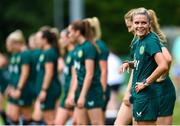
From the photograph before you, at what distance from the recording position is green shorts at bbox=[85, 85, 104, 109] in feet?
51.9

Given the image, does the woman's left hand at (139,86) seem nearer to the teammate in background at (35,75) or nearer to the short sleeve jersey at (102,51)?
the short sleeve jersey at (102,51)

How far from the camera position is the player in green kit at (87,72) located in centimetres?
1546

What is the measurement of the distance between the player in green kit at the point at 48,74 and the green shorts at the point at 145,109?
5819 millimetres

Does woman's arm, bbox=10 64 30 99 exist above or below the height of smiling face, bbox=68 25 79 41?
below

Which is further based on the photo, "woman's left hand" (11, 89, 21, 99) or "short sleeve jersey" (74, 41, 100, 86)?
"woman's left hand" (11, 89, 21, 99)

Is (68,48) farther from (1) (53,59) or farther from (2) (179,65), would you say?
(2) (179,65)

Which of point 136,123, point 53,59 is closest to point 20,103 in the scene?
point 53,59

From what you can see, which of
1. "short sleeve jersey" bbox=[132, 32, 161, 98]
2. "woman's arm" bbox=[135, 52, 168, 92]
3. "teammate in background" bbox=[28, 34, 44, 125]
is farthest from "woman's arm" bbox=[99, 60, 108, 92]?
"woman's arm" bbox=[135, 52, 168, 92]

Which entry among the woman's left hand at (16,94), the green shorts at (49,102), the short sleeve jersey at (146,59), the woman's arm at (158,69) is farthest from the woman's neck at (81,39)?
the woman's left hand at (16,94)

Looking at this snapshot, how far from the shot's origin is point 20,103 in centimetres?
1966

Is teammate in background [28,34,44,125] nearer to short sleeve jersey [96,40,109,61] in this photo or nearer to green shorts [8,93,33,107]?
green shorts [8,93,33,107]

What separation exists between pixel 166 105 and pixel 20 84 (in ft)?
23.9

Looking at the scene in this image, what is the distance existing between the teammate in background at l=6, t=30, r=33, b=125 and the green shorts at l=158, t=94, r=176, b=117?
706cm

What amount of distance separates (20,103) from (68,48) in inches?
86.6
